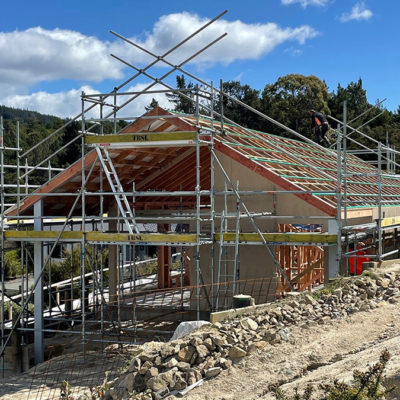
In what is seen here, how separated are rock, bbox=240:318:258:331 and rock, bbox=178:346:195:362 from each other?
0.97 meters

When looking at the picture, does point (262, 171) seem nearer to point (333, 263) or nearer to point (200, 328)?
point (333, 263)

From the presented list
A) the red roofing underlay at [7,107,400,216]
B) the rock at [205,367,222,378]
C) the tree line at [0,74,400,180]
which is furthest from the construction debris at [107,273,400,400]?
the tree line at [0,74,400,180]

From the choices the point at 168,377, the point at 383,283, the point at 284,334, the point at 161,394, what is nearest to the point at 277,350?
the point at 284,334

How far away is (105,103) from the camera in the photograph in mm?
14516

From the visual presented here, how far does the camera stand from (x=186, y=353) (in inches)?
321

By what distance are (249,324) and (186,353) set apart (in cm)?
118

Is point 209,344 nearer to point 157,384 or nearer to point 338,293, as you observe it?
point 157,384

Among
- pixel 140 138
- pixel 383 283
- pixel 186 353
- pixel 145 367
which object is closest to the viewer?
pixel 145 367

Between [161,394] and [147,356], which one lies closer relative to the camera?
[161,394]

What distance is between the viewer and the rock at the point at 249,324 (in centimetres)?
875

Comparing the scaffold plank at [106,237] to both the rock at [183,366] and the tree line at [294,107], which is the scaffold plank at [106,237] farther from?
the tree line at [294,107]

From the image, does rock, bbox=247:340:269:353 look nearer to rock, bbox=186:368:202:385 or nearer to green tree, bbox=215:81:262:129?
rock, bbox=186:368:202:385

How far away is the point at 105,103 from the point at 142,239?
3.83m

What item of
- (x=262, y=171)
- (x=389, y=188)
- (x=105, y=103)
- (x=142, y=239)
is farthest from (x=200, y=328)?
(x=389, y=188)
